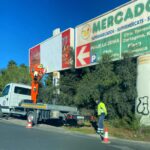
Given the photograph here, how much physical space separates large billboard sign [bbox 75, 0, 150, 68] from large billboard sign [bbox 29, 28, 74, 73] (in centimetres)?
109

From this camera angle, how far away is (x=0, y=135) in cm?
1450

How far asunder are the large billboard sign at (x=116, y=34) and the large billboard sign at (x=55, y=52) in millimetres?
1086

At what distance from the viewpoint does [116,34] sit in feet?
74.0

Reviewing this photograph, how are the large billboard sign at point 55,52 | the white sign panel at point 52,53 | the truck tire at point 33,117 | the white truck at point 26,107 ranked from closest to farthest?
the white truck at point 26,107 < the truck tire at point 33,117 < the large billboard sign at point 55,52 < the white sign panel at point 52,53

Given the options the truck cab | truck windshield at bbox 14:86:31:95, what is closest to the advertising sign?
truck windshield at bbox 14:86:31:95

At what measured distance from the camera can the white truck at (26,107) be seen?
62.8 ft

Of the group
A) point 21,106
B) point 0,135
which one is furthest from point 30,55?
point 0,135

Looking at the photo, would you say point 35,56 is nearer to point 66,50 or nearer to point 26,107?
point 66,50

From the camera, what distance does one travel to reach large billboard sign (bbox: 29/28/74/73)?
91.7 feet

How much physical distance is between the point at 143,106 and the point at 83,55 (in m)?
8.25

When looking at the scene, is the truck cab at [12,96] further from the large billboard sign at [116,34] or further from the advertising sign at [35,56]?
the advertising sign at [35,56]

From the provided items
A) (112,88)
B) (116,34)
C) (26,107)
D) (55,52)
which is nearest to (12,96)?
(26,107)

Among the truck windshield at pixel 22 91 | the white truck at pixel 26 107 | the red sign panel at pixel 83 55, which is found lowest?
the white truck at pixel 26 107

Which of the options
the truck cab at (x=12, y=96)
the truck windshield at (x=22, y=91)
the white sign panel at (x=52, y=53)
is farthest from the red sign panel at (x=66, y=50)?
the truck cab at (x=12, y=96)
